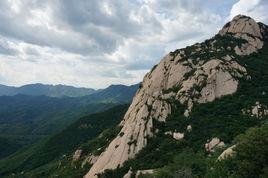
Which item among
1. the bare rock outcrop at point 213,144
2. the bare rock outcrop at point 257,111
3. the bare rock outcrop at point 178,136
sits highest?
the bare rock outcrop at point 257,111

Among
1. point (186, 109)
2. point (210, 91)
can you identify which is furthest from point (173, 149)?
point (210, 91)

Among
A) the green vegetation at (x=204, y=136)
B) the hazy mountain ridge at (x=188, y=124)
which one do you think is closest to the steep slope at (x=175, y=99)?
the hazy mountain ridge at (x=188, y=124)

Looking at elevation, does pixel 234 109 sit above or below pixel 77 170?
above

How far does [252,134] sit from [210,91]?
3796 inches

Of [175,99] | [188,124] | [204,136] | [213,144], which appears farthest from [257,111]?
[175,99]

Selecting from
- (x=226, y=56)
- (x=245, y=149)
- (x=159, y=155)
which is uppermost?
(x=226, y=56)

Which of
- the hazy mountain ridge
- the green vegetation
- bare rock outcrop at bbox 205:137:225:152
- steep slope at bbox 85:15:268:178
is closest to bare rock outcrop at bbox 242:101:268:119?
the hazy mountain ridge

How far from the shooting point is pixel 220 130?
149 m

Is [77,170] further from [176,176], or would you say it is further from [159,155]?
[176,176]

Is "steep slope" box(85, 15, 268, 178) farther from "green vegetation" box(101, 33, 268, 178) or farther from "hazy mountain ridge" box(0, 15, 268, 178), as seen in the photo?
"green vegetation" box(101, 33, 268, 178)

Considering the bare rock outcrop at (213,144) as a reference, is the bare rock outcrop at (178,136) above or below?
above

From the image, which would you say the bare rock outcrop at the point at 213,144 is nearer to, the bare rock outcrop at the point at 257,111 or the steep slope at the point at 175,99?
the bare rock outcrop at the point at 257,111

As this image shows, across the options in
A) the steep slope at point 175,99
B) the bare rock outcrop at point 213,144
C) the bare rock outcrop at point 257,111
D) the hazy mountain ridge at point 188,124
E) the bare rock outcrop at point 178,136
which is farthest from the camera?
the steep slope at point 175,99

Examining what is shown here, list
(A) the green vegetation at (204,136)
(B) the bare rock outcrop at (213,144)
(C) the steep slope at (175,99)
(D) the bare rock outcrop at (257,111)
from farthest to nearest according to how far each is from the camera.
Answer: (C) the steep slope at (175,99) < (D) the bare rock outcrop at (257,111) < (B) the bare rock outcrop at (213,144) < (A) the green vegetation at (204,136)
